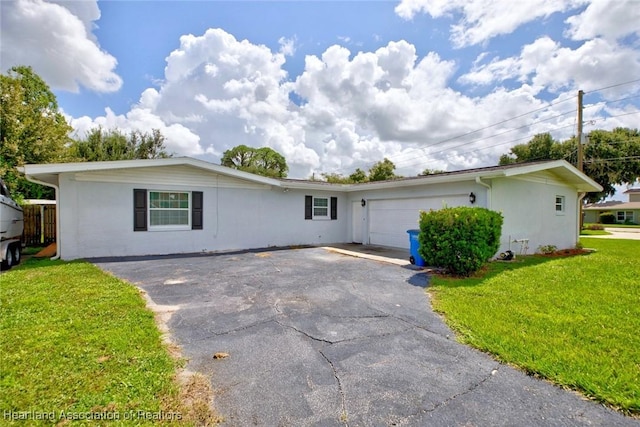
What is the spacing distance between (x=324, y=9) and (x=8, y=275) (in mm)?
10531

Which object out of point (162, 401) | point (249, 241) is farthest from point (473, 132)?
point (162, 401)

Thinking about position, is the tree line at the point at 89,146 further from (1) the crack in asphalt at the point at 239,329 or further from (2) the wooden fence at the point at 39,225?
(1) the crack in asphalt at the point at 239,329

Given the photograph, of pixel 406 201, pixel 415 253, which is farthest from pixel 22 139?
pixel 415 253

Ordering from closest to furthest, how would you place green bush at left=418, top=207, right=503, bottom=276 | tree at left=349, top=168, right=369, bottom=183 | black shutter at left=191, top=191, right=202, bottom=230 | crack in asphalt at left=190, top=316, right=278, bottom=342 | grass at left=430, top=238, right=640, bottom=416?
grass at left=430, top=238, right=640, bottom=416, crack in asphalt at left=190, top=316, right=278, bottom=342, green bush at left=418, top=207, right=503, bottom=276, black shutter at left=191, top=191, right=202, bottom=230, tree at left=349, top=168, right=369, bottom=183

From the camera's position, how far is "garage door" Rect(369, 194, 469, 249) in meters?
10.4

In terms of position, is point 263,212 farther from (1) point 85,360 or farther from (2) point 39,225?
(1) point 85,360

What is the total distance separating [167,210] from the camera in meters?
10.1

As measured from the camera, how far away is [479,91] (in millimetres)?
14383

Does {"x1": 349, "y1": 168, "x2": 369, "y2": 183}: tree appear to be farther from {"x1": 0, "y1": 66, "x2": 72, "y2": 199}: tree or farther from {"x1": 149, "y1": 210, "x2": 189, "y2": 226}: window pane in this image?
{"x1": 149, "y1": 210, "x2": 189, "y2": 226}: window pane

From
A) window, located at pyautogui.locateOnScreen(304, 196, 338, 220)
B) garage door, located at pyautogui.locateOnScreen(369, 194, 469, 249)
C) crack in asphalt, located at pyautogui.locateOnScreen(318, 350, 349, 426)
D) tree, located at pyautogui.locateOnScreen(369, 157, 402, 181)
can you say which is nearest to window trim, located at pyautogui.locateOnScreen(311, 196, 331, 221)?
window, located at pyautogui.locateOnScreen(304, 196, 338, 220)

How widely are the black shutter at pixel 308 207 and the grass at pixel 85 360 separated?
334 inches

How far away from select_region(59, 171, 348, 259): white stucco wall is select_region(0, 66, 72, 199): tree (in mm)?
8023

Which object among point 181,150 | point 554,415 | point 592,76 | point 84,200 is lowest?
point 554,415

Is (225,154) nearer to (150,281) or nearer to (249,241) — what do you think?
(249,241)
